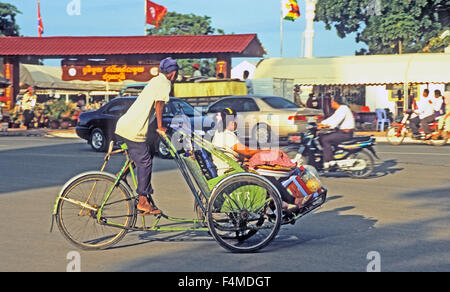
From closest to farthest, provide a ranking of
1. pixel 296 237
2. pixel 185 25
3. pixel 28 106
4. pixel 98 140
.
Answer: pixel 296 237
pixel 98 140
pixel 28 106
pixel 185 25

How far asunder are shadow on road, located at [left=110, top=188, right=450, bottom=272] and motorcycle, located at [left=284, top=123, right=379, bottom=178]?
4527 mm

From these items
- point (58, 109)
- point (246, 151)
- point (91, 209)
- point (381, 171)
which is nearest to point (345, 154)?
point (381, 171)

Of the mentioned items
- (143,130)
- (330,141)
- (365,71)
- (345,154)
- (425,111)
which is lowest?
(345,154)

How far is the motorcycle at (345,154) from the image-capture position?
41.9 feet

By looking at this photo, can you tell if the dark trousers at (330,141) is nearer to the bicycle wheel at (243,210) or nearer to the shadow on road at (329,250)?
the shadow on road at (329,250)

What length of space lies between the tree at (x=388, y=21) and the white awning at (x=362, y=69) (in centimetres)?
1206

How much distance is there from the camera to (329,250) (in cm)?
639

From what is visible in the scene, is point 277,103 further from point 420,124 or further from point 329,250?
point 329,250

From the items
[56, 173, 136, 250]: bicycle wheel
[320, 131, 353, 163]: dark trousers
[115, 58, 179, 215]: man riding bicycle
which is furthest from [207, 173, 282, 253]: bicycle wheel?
[320, 131, 353, 163]: dark trousers

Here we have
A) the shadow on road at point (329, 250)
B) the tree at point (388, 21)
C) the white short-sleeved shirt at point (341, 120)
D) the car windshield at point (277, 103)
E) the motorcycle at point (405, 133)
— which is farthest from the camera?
the tree at point (388, 21)

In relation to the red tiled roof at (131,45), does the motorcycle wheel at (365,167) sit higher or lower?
lower

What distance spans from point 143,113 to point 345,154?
709 centimetres

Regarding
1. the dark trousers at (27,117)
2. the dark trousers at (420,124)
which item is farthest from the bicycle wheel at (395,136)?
the dark trousers at (27,117)
